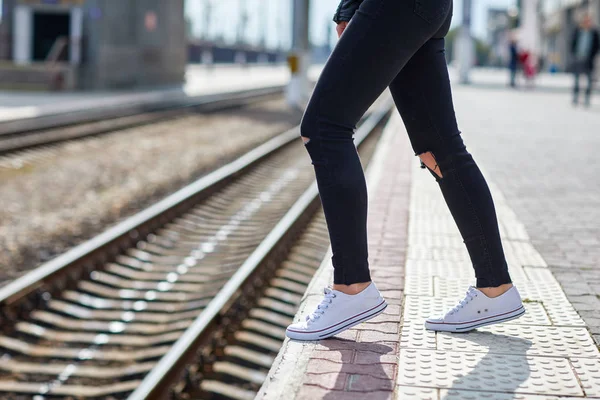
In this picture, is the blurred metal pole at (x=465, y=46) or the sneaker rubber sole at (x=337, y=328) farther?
the blurred metal pole at (x=465, y=46)

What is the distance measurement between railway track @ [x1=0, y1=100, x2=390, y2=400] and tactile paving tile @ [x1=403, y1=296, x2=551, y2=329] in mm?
1103

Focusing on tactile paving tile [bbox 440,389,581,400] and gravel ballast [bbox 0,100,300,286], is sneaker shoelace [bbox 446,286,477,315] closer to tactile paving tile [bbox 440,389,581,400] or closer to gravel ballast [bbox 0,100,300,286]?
tactile paving tile [bbox 440,389,581,400]

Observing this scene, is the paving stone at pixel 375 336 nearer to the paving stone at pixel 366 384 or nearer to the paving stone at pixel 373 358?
the paving stone at pixel 373 358

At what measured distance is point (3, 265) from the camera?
6691mm

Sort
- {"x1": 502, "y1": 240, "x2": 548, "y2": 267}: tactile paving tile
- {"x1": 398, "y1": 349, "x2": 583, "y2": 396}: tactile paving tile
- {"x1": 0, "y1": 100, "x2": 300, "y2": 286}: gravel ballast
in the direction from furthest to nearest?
{"x1": 0, "y1": 100, "x2": 300, "y2": 286}: gravel ballast < {"x1": 502, "y1": 240, "x2": 548, "y2": 267}: tactile paving tile < {"x1": 398, "y1": 349, "x2": 583, "y2": 396}: tactile paving tile

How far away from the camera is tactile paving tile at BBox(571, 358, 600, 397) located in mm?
2740

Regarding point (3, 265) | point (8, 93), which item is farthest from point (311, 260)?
point (8, 93)

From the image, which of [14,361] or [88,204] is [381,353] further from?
[88,204]

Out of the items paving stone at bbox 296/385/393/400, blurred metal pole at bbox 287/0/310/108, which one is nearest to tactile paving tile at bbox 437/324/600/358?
paving stone at bbox 296/385/393/400

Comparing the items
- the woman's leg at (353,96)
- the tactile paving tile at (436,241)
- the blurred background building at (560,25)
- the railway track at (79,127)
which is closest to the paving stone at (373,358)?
the woman's leg at (353,96)

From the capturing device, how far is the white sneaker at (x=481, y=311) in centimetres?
329

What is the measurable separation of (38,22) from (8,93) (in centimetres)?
674

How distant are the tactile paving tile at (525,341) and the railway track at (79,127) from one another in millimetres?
9446

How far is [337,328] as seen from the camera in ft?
10.5
